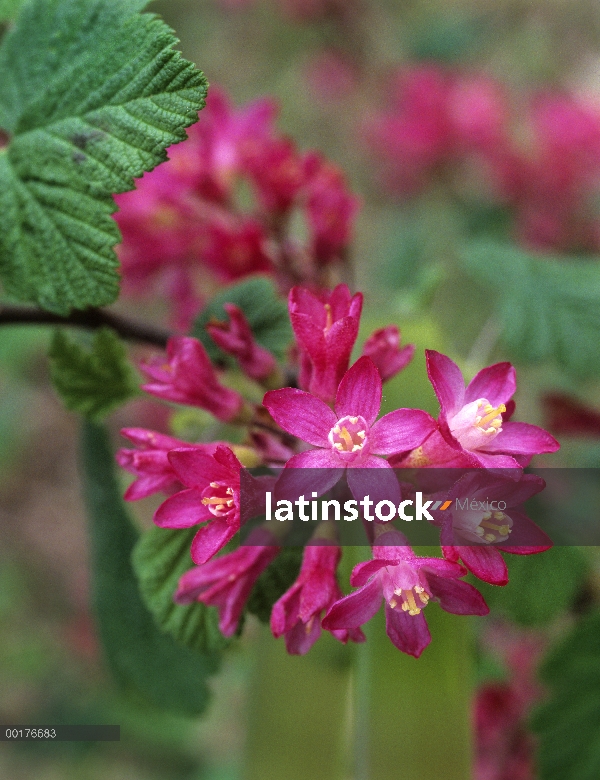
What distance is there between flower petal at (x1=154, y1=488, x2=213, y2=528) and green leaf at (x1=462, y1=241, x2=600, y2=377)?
0.53m

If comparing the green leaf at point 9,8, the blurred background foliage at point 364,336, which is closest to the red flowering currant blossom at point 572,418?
the blurred background foliage at point 364,336

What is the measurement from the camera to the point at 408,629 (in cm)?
45

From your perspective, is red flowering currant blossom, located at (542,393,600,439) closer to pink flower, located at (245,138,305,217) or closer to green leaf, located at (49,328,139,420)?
pink flower, located at (245,138,305,217)

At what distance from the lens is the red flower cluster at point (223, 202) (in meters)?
0.90

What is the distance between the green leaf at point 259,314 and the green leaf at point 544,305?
334 millimetres

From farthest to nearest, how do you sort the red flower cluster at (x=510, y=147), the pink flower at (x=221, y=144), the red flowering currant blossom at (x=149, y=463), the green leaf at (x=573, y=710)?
the red flower cluster at (x=510, y=147)
the pink flower at (x=221, y=144)
the green leaf at (x=573, y=710)
the red flowering currant blossom at (x=149, y=463)

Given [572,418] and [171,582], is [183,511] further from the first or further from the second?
[572,418]

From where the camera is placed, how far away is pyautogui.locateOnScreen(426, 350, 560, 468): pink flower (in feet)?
1.47

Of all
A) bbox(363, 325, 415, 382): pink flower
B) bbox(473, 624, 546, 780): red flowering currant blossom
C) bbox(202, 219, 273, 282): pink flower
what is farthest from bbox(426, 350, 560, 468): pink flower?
bbox(473, 624, 546, 780): red flowering currant blossom

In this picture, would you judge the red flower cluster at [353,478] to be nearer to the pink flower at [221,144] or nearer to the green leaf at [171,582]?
the green leaf at [171,582]

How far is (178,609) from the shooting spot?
60cm

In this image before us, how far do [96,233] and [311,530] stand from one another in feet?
0.95

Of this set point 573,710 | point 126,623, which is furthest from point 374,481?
point 573,710

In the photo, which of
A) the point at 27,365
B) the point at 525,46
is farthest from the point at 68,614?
the point at 525,46
